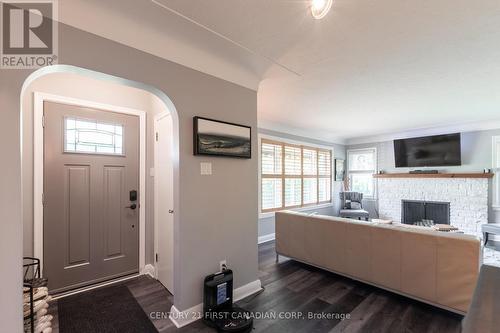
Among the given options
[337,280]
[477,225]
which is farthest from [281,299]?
[477,225]

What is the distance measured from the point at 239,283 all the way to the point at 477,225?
5380mm

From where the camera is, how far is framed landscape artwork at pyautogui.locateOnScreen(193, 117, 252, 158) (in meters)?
2.08

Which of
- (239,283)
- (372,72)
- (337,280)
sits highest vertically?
(372,72)

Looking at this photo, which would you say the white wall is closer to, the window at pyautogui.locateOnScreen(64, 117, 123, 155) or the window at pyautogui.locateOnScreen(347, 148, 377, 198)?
the window at pyautogui.locateOnScreen(64, 117, 123, 155)

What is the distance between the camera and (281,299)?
7.86ft

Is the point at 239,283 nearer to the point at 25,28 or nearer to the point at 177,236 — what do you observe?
the point at 177,236

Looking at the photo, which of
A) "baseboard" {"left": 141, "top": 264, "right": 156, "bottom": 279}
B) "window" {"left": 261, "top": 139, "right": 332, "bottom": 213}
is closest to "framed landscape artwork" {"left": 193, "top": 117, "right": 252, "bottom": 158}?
"baseboard" {"left": 141, "top": 264, "right": 156, "bottom": 279}

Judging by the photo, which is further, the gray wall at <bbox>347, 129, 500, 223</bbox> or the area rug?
the gray wall at <bbox>347, 129, 500, 223</bbox>

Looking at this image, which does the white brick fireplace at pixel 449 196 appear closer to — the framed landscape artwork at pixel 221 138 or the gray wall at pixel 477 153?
the gray wall at pixel 477 153

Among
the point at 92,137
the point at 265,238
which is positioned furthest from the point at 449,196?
the point at 92,137

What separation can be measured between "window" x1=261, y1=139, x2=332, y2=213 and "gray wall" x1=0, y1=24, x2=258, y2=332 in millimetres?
2136

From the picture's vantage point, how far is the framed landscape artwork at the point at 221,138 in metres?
2.08

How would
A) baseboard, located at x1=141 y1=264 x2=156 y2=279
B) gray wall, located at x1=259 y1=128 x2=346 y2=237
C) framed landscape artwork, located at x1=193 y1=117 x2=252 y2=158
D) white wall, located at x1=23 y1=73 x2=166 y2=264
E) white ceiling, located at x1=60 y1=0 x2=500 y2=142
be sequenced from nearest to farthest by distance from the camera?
white ceiling, located at x1=60 y1=0 x2=500 y2=142
framed landscape artwork, located at x1=193 y1=117 x2=252 y2=158
white wall, located at x1=23 y1=73 x2=166 y2=264
baseboard, located at x1=141 y1=264 x2=156 y2=279
gray wall, located at x1=259 y1=128 x2=346 y2=237

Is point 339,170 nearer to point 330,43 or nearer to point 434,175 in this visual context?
point 434,175
